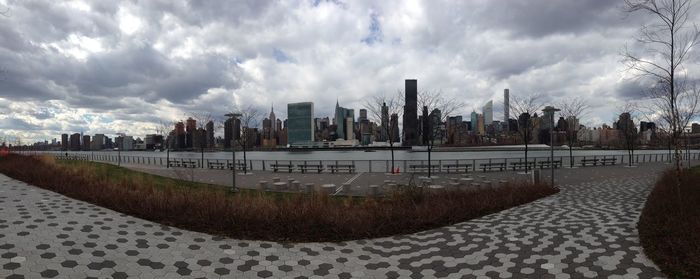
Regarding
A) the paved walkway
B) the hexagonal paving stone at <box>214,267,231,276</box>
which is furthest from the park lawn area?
the hexagonal paving stone at <box>214,267,231,276</box>

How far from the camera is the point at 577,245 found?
6.87 meters

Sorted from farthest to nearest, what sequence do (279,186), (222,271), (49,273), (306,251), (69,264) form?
(279,186)
(306,251)
(222,271)
(69,264)
(49,273)

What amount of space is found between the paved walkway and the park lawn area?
215 mm

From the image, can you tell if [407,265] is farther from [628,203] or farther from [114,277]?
[628,203]

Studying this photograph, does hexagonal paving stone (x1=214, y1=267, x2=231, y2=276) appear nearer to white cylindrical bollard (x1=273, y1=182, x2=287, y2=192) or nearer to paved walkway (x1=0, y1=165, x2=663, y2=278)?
paved walkway (x1=0, y1=165, x2=663, y2=278)

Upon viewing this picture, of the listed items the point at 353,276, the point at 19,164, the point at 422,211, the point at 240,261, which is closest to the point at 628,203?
the point at 422,211

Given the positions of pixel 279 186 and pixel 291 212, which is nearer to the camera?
pixel 291 212

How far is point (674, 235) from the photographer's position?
639cm

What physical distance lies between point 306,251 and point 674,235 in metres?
6.36

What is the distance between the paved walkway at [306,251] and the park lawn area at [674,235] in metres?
0.22

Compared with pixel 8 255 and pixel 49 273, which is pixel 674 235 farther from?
pixel 8 255

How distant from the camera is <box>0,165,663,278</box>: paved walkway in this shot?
5.55 metres

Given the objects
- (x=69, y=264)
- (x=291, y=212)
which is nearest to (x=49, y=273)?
(x=69, y=264)

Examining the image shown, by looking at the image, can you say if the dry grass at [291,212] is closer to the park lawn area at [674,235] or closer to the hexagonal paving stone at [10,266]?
the hexagonal paving stone at [10,266]
